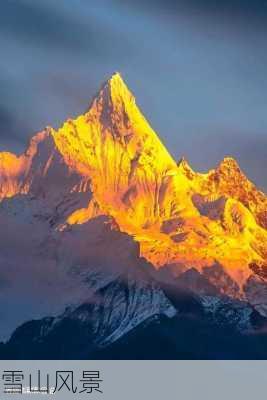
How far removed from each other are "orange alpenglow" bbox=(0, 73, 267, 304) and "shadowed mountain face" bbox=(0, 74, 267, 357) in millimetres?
131

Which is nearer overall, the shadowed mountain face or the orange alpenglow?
the shadowed mountain face

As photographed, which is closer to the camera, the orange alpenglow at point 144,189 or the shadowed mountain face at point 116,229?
the shadowed mountain face at point 116,229

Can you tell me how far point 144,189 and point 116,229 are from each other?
13.4ft

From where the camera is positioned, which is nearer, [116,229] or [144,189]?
[116,229]

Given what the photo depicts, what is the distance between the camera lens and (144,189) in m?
115

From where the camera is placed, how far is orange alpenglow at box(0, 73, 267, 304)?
11031cm

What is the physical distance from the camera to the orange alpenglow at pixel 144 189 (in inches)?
4343

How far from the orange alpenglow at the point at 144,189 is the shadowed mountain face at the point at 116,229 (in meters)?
0.13

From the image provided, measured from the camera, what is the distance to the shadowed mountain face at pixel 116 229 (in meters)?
109

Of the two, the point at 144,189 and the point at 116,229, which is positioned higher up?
the point at 144,189

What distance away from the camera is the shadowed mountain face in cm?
10912

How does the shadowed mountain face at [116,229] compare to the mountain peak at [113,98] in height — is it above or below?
below

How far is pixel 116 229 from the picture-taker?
11319 centimetres

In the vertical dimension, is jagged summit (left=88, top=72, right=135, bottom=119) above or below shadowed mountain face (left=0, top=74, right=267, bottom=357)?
above
